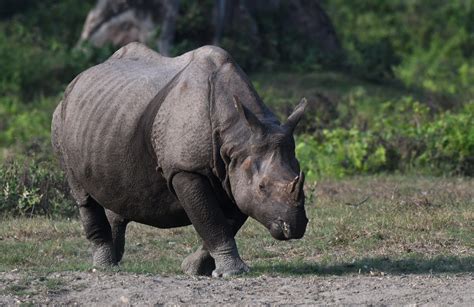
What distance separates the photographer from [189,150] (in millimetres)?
8445

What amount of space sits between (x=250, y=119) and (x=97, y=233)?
1978mm

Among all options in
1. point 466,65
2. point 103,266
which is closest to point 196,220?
point 103,266

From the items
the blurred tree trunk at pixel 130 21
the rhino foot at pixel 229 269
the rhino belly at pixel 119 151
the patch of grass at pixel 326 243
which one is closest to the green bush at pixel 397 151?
the patch of grass at pixel 326 243

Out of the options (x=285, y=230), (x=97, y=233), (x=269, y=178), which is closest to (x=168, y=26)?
(x=97, y=233)

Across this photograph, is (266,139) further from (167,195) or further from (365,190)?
(365,190)

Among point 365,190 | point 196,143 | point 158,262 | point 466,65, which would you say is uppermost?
point 196,143

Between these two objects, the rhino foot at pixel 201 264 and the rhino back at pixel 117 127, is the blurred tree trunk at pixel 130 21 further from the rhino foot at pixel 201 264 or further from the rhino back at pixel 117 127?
the rhino foot at pixel 201 264

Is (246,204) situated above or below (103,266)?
above

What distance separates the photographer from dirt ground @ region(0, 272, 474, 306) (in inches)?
305

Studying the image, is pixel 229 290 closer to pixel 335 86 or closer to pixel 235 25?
pixel 335 86

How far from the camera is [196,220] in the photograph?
8.52 meters

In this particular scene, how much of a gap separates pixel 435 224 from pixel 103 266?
2.86 meters

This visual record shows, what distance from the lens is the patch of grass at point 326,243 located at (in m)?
9.34

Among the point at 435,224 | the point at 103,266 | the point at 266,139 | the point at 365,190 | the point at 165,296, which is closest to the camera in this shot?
the point at 165,296
